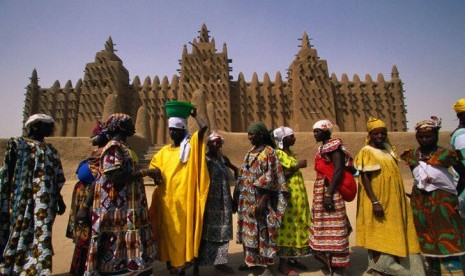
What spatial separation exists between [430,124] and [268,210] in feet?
7.10

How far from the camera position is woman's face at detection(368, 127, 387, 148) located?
354cm

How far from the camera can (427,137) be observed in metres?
3.36

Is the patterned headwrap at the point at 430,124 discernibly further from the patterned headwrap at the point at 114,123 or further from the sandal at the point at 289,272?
the patterned headwrap at the point at 114,123

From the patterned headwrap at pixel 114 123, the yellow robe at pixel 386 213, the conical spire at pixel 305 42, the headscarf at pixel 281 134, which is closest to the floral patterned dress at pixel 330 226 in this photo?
the yellow robe at pixel 386 213

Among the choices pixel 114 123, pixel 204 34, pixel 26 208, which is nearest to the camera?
pixel 114 123

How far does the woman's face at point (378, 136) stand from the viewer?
3.54 m

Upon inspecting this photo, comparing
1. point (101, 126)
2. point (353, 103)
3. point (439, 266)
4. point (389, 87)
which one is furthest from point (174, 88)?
point (439, 266)

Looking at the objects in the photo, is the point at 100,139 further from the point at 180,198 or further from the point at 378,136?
the point at 378,136

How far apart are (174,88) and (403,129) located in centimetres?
2093

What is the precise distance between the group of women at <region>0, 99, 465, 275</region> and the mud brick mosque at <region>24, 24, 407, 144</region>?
1992 centimetres

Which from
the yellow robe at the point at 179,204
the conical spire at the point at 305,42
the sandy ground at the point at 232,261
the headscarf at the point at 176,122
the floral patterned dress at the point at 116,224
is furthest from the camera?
the conical spire at the point at 305,42

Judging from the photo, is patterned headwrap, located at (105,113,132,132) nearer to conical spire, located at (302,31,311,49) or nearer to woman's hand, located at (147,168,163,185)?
woman's hand, located at (147,168,163,185)

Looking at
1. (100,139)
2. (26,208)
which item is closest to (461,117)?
(100,139)

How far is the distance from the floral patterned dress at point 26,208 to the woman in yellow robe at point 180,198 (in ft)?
3.79
